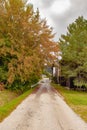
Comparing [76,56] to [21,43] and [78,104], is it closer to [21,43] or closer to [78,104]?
[21,43]

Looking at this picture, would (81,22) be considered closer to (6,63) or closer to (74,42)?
(74,42)

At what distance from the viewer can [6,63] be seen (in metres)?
41.3

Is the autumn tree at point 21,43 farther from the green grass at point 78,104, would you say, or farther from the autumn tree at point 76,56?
the green grass at point 78,104

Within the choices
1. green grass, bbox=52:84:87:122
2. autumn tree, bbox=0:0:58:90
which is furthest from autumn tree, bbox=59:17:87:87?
green grass, bbox=52:84:87:122

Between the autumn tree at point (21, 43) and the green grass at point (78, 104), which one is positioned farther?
the autumn tree at point (21, 43)

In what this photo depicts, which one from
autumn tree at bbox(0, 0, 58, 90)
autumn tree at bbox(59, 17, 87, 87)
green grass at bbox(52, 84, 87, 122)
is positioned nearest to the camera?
green grass at bbox(52, 84, 87, 122)

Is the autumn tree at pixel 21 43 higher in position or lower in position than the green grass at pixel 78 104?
higher

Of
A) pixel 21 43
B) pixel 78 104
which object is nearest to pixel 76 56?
pixel 21 43

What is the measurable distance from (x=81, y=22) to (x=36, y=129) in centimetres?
3765

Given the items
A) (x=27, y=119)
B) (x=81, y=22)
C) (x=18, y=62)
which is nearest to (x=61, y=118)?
(x=27, y=119)

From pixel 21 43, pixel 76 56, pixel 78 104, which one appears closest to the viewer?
pixel 78 104

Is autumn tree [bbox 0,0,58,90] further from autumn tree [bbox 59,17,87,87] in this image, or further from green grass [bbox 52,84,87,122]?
green grass [bbox 52,84,87,122]

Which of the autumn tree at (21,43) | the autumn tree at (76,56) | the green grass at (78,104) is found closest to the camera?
the green grass at (78,104)

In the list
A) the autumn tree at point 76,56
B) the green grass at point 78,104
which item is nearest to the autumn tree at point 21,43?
the autumn tree at point 76,56
